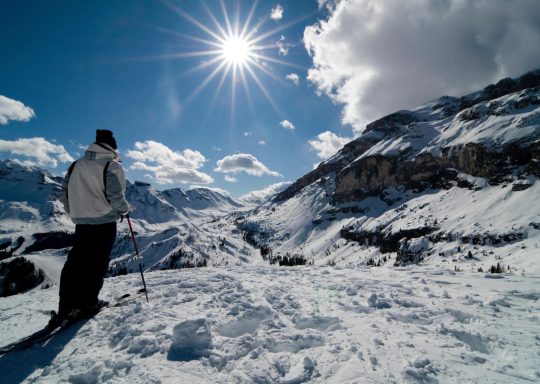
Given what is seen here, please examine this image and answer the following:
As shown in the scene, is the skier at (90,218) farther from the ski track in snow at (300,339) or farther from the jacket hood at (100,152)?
the ski track in snow at (300,339)

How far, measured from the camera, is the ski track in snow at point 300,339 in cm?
332

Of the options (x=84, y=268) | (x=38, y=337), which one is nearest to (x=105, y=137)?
(x=84, y=268)

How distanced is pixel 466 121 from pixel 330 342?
219206 millimetres

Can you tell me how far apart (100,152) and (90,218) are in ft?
4.55

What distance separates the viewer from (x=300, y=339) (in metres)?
4.17

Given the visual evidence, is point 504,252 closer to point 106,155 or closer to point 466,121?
point 106,155

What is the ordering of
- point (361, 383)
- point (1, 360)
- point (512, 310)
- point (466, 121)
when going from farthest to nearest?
point (466, 121)
point (512, 310)
point (1, 360)
point (361, 383)

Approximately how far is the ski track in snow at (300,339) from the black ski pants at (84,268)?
1.99ft

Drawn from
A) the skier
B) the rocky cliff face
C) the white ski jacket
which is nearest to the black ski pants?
the skier

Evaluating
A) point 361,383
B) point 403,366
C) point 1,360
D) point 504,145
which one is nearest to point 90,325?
point 1,360

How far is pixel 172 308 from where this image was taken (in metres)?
5.86

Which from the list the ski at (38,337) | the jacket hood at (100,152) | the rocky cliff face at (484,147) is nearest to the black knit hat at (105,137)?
the jacket hood at (100,152)

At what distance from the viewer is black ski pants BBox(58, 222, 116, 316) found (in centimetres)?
571

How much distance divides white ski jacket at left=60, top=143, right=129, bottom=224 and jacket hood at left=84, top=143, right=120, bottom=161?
7 centimetres
